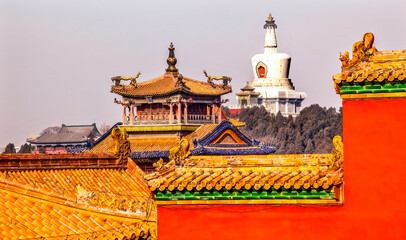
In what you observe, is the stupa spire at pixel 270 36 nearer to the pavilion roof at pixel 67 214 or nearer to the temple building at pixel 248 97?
the temple building at pixel 248 97

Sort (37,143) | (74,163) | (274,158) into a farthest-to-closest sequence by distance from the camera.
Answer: (37,143)
(74,163)
(274,158)

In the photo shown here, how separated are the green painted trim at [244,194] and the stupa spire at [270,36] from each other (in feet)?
383

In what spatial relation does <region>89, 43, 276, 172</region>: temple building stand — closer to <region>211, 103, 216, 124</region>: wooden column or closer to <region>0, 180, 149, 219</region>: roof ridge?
<region>211, 103, 216, 124</region>: wooden column

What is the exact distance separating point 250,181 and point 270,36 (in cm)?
11985

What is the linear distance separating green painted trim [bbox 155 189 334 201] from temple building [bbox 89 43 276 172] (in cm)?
2593

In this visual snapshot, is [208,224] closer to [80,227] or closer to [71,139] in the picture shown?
[80,227]

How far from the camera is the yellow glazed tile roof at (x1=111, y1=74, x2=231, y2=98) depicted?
146ft

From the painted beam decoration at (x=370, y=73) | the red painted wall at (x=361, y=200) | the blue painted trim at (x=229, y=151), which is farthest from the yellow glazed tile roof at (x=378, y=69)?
the blue painted trim at (x=229, y=151)

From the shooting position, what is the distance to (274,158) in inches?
592

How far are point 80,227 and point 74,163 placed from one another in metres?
8.76

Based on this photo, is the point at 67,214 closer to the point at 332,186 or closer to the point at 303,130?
the point at 332,186

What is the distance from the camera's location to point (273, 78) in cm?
13075

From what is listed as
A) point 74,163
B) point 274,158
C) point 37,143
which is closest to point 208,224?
point 274,158

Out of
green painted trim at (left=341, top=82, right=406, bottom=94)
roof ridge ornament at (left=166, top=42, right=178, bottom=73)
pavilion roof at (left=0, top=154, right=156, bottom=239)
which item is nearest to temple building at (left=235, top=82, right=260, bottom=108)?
roof ridge ornament at (left=166, top=42, right=178, bottom=73)
